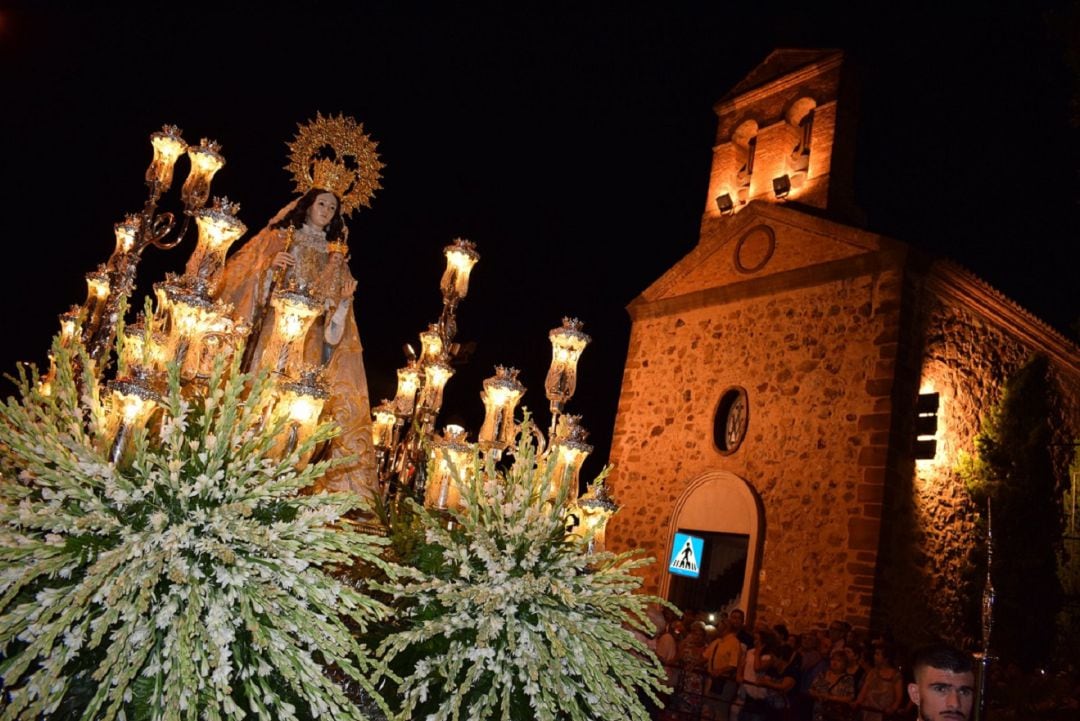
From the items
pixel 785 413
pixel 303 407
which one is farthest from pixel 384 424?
pixel 785 413

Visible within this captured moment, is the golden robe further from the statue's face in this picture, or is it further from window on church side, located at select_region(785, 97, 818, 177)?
window on church side, located at select_region(785, 97, 818, 177)

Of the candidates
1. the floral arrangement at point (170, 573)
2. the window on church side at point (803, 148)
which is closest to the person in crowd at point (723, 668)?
the floral arrangement at point (170, 573)

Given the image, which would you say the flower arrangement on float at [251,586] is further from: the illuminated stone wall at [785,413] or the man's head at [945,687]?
the illuminated stone wall at [785,413]

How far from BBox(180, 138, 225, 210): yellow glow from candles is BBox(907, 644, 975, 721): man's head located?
515 cm

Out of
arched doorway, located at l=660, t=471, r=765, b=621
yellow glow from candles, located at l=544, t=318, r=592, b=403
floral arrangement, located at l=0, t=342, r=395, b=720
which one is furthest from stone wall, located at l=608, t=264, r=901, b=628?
floral arrangement, located at l=0, t=342, r=395, b=720

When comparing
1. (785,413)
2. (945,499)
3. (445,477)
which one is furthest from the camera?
(785,413)

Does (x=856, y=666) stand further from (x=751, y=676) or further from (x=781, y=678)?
(x=751, y=676)

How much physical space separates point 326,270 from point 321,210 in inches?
19.6

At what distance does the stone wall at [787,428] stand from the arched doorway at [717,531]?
182 mm

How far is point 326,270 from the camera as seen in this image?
596cm

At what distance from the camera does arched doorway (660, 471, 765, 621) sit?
1220 cm

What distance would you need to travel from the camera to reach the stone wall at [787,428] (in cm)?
1085

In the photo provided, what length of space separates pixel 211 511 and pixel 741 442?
11.4 meters

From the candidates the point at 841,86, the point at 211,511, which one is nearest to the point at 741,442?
the point at 841,86
